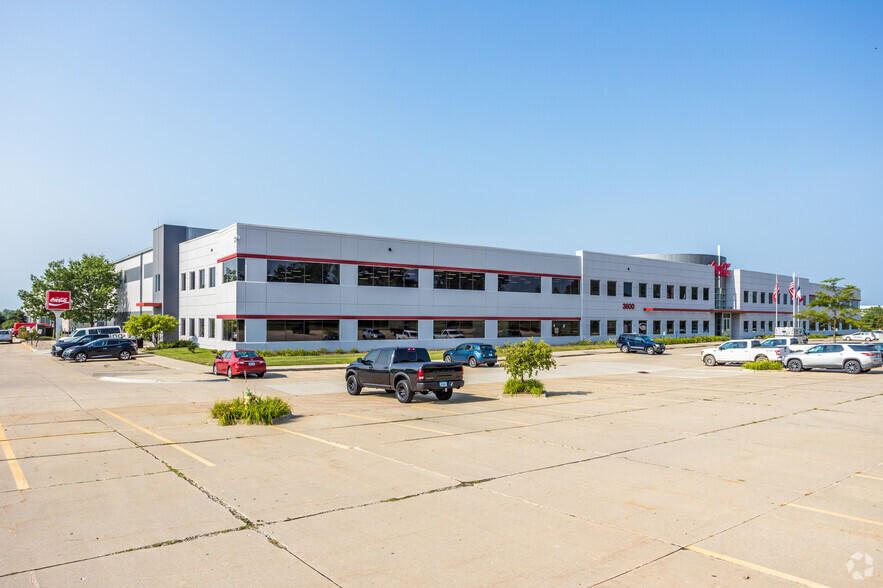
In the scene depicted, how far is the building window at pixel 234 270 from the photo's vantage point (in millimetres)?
42281

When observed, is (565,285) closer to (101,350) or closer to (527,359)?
(527,359)

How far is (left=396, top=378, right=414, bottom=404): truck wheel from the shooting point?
19578 millimetres

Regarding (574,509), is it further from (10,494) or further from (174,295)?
(174,295)

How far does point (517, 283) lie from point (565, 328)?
8.94 metres

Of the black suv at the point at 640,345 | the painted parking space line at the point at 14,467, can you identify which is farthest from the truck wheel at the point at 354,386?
the black suv at the point at 640,345

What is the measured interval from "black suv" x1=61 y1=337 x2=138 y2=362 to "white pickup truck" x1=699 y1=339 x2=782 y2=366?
4254cm

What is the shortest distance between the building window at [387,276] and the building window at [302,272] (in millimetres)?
2431

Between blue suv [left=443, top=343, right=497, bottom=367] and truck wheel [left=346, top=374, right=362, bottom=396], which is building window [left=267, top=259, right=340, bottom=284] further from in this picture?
truck wheel [left=346, top=374, right=362, bottom=396]

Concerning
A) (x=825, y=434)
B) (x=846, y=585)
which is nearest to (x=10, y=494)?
(x=846, y=585)

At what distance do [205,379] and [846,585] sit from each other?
93.2 ft

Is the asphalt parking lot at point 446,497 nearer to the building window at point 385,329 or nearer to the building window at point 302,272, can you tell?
the building window at point 302,272

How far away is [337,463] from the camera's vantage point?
10.7 meters

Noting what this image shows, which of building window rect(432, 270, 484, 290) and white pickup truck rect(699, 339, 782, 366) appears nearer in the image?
white pickup truck rect(699, 339, 782, 366)

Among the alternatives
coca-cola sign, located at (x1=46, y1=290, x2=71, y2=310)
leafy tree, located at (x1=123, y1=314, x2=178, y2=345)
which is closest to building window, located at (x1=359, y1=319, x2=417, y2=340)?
leafy tree, located at (x1=123, y1=314, x2=178, y2=345)
